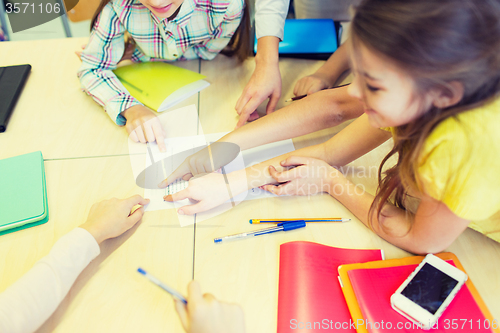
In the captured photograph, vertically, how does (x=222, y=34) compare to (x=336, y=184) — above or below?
above

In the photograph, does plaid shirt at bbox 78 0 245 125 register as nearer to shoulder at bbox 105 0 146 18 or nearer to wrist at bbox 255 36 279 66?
shoulder at bbox 105 0 146 18

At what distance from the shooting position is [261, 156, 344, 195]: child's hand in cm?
70

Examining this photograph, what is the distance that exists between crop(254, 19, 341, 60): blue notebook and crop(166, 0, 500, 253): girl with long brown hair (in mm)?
477

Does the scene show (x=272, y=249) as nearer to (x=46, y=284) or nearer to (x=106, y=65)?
(x=46, y=284)

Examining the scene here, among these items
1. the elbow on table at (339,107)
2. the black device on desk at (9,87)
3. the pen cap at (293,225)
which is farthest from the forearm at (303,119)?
the black device on desk at (9,87)

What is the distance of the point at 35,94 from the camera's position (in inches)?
37.1

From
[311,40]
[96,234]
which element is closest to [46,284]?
[96,234]

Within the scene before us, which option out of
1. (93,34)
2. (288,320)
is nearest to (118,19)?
(93,34)

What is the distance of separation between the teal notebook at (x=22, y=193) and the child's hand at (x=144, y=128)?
0.20 m

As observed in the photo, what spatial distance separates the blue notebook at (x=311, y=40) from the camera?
1020 millimetres

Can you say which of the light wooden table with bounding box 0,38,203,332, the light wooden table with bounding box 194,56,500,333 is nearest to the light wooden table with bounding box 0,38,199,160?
the light wooden table with bounding box 0,38,203,332

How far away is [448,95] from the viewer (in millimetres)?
471

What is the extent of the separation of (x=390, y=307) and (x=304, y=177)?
0.94ft

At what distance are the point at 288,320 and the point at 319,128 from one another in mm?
453
